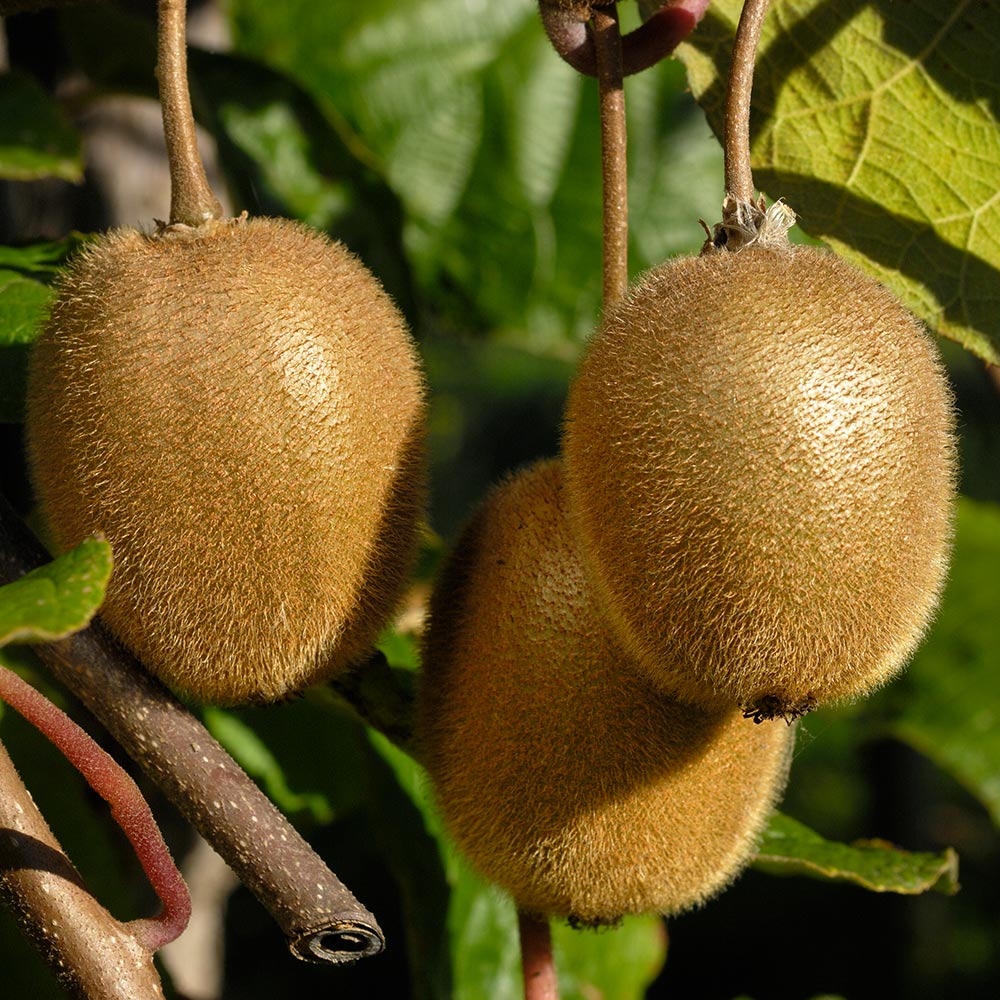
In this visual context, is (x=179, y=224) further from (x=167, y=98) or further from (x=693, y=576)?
(x=693, y=576)

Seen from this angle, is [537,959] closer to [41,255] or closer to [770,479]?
[770,479]

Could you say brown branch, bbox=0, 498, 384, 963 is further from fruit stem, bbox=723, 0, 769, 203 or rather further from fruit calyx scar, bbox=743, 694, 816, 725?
fruit stem, bbox=723, 0, 769, 203

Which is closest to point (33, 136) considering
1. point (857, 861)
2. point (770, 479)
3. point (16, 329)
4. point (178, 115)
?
point (16, 329)

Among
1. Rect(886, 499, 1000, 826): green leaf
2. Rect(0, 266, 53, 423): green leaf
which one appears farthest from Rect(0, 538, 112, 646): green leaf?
Rect(886, 499, 1000, 826): green leaf

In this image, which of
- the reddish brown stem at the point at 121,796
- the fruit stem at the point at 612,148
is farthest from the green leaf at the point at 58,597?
the fruit stem at the point at 612,148

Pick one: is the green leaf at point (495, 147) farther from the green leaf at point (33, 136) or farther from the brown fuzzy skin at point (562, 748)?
the brown fuzzy skin at point (562, 748)

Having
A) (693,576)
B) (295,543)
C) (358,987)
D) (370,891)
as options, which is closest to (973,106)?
(693,576)
